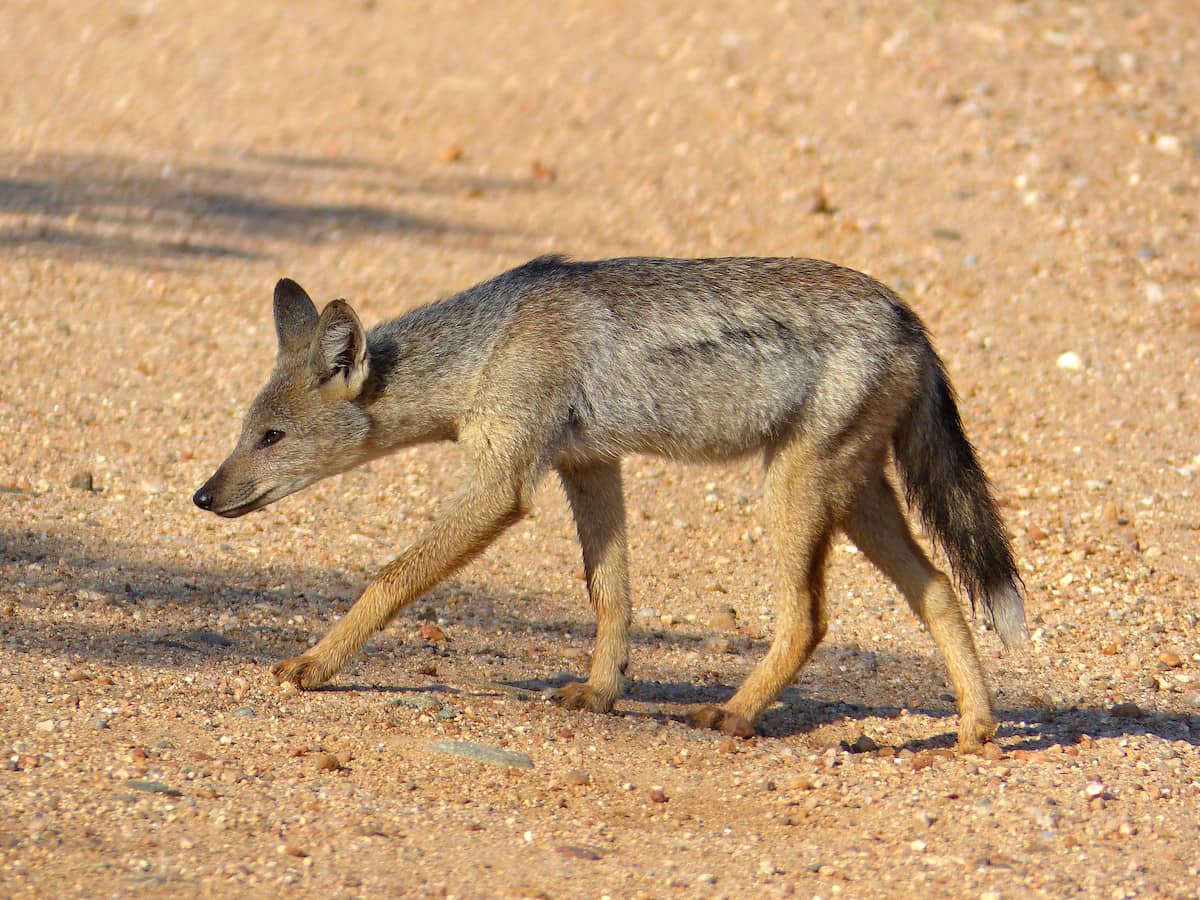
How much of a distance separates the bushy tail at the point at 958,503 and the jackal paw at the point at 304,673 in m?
2.71

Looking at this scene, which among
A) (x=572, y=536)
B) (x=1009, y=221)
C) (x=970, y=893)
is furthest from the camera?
(x=1009, y=221)

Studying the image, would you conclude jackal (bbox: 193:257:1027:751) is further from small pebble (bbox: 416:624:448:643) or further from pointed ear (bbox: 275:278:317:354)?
small pebble (bbox: 416:624:448:643)

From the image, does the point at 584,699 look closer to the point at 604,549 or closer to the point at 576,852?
the point at 604,549

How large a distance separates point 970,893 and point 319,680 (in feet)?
9.19

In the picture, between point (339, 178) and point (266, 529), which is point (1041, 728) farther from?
point (339, 178)

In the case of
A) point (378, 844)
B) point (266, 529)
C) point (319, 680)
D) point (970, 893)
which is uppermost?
point (970, 893)

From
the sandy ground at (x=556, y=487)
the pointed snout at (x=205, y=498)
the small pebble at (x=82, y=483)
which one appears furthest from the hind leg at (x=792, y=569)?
the small pebble at (x=82, y=483)

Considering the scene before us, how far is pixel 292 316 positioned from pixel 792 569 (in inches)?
97.5

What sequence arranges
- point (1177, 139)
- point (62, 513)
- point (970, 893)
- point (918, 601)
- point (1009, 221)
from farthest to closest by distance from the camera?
point (1177, 139) → point (1009, 221) → point (62, 513) → point (918, 601) → point (970, 893)

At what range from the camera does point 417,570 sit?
6.30 metres

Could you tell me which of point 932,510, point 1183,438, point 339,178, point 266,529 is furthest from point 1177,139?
point 266,529

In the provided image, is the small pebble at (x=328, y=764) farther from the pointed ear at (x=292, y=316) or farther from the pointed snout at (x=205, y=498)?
the pointed ear at (x=292, y=316)

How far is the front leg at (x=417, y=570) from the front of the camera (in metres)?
6.27

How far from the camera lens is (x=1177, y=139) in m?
13.7
